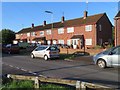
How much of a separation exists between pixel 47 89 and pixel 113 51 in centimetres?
912

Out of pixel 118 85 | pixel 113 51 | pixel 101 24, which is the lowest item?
pixel 118 85

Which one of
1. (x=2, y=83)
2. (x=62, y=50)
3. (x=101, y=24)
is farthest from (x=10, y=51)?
(x=2, y=83)

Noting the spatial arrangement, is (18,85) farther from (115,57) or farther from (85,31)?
(85,31)

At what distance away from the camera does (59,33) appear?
62281mm

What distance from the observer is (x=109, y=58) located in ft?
54.6

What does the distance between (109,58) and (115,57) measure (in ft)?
1.57

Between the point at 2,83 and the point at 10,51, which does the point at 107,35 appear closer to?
the point at 10,51

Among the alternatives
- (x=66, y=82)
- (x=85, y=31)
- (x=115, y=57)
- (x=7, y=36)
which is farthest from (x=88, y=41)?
(x=66, y=82)

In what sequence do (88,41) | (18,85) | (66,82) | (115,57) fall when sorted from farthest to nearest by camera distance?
(88,41), (115,57), (18,85), (66,82)

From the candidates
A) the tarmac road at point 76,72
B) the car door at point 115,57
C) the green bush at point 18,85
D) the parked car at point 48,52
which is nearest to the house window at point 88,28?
the parked car at point 48,52

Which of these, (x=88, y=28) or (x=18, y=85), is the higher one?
(x=88, y=28)

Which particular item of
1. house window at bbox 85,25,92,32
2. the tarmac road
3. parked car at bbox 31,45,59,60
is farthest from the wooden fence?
house window at bbox 85,25,92,32

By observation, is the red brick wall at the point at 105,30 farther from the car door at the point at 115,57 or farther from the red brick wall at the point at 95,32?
the car door at the point at 115,57

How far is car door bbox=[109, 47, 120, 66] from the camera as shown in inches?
636
